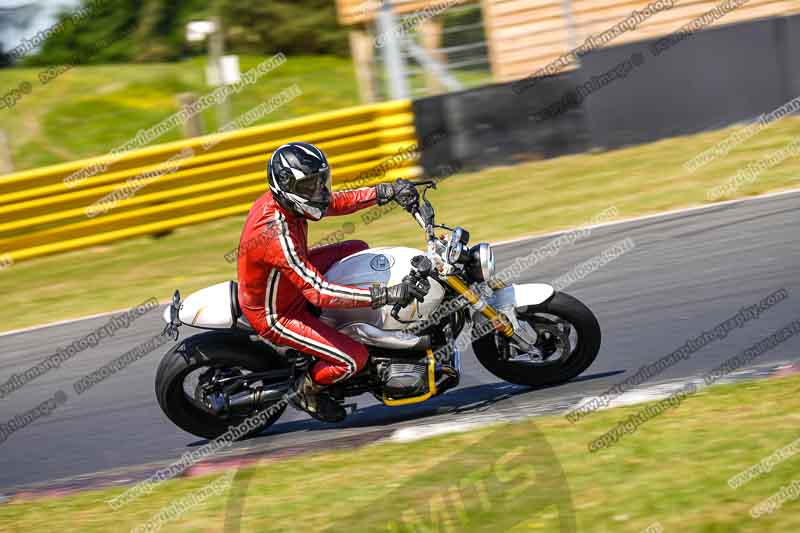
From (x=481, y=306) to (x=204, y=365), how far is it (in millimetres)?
1731

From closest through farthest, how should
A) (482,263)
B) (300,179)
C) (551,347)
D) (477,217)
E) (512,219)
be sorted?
(300,179) < (482,263) < (551,347) < (512,219) < (477,217)

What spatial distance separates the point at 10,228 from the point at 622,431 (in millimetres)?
9888

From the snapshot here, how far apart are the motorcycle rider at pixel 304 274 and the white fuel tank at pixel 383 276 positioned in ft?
0.54

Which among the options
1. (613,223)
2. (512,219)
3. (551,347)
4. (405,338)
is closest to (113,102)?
(512,219)

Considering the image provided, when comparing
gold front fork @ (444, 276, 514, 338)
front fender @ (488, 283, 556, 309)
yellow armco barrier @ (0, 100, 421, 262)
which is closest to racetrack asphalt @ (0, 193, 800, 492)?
gold front fork @ (444, 276, 514, 338)

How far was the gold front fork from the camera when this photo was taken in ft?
20.1

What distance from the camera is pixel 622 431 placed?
5.52m

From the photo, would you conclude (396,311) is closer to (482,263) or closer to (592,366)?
(482,263)

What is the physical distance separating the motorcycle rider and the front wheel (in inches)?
31.2

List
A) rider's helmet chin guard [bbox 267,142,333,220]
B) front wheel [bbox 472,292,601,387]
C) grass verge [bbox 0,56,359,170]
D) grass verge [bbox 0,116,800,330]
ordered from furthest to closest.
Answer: grass verge [bbox 0,56,359,170]
grass verge [bbox 0,116,800,330]
front wheel [bbox 472,292,601,387]
rider's helmet chin guard [bbox 267,142,333,220]

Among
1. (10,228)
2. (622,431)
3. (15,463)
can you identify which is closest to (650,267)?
(622,431)

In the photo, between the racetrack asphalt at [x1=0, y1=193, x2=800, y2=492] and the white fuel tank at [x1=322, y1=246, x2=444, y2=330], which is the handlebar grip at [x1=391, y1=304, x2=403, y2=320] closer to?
the white fuel tank at [x1=322, y1=246, x2=444, y2=330]

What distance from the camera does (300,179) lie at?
5848 millimetres

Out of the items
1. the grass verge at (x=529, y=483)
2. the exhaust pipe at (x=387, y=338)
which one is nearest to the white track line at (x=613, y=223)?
the exhaust pipe at (x=387, y=338)
